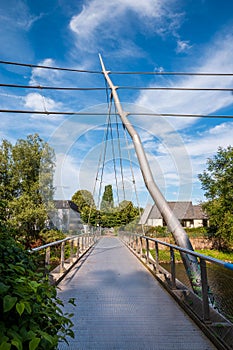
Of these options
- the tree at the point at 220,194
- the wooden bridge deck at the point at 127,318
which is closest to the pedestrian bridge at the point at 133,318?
the wooden bridge deck at the point at 127,318

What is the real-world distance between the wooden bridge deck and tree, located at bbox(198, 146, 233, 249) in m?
22.1

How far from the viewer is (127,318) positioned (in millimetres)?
3109

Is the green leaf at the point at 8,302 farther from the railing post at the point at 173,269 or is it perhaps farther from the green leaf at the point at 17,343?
the railing post at the point at 173,269

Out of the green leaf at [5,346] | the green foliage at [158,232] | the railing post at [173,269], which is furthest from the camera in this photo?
the green foliage at [158,232]

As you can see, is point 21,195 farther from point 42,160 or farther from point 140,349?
point 140,349

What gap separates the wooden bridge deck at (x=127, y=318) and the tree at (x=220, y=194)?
72.4 ft

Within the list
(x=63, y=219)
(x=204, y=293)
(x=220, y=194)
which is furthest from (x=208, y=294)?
(x=63, y=219)

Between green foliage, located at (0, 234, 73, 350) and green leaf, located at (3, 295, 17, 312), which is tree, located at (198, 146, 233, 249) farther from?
green leaf, located at (3, 295, 17, 312)

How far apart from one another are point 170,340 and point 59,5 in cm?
950

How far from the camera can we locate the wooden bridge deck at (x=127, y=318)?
2463 mm

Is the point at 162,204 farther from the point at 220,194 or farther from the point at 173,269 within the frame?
the point at 220,194

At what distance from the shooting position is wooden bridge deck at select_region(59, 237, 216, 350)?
246 cm

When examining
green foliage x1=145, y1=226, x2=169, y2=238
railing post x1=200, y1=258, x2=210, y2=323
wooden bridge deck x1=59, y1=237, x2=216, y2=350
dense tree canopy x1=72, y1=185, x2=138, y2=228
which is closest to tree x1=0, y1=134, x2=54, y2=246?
green foliage x1=145, y1=226, x2=169, y2=238

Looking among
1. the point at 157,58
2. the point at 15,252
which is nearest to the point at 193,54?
the point at 157,58
